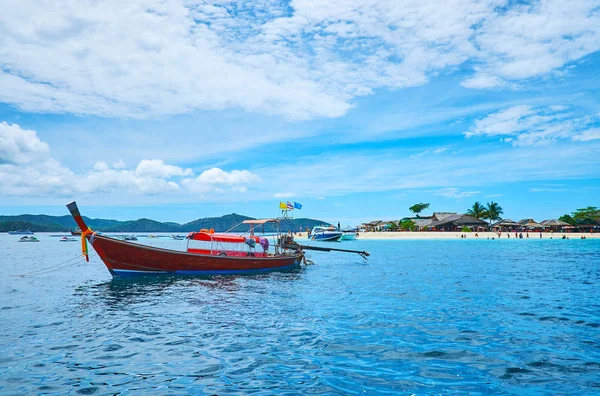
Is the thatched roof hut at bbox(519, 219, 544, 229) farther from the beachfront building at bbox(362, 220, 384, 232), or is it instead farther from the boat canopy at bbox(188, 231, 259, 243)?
the boat canopy at bbox(188, 231, 259, 243)

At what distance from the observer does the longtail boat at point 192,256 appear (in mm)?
25922

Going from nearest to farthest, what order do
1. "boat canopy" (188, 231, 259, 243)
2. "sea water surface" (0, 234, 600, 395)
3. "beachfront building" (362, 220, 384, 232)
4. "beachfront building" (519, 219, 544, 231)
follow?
1. "sea water surface" (0, 234, 600, 395)
2. "boat canopy" (188, 231, 259, 243)
3. "beachfront building" (519, 219, 544, 231)
4. "beachfront building" (362, 220, 384, 232)

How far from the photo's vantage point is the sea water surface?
8.99 meters

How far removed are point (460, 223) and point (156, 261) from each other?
10343 cm

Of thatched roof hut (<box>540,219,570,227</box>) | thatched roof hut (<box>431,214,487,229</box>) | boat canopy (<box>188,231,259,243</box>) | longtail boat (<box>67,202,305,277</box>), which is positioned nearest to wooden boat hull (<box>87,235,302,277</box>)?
longtail boat (<box>67,202,305,277</box>)

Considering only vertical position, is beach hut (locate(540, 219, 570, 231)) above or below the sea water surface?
above

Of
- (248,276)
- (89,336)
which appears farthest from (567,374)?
(248,276)

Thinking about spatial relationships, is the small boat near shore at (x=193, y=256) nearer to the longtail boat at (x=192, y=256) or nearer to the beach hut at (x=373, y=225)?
the longtail boat at (x=192, y=256)

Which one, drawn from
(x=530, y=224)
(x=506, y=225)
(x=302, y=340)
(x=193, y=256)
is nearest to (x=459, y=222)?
(x=506, y=225)

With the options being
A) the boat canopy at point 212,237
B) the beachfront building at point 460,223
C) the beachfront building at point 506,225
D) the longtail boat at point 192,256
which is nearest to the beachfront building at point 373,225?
the beachfront building at point 460,223

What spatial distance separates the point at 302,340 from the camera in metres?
12.3

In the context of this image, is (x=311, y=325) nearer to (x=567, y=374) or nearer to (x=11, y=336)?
(x=567, y=374)

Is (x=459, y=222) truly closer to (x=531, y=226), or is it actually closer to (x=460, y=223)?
(x=460, y=223)

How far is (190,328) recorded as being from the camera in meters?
13.8
